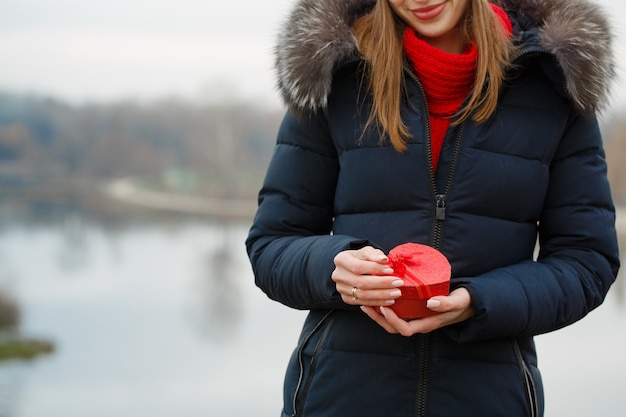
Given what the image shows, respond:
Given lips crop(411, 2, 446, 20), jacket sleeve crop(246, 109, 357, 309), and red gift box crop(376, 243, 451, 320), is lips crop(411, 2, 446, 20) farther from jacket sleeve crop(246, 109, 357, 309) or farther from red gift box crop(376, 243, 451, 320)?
red gift box crop(376, 243, 451, 320)

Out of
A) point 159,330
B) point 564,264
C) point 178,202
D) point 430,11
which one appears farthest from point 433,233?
point 178,202

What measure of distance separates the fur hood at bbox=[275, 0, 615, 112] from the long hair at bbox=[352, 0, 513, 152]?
0.12 ft

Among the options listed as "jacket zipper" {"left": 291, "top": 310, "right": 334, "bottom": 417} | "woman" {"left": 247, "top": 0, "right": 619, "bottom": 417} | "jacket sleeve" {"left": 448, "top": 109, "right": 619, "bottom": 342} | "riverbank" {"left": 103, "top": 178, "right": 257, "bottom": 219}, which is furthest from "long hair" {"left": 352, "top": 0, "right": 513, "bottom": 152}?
"riverbank" {"left": 103, "top": 178, "right": 257, "bottom": 219}

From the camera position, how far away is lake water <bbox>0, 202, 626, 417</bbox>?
17.4 feet

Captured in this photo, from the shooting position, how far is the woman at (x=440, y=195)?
2.68 feet

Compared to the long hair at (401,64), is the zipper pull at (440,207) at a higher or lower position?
lower

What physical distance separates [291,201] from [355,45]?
20 cm

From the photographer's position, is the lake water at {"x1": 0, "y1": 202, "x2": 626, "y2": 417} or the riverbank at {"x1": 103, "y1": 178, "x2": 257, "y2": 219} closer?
the lake water at {"x1": 0, "y1": 202, "x2": 626, "y2": 417}

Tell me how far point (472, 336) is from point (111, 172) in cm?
809

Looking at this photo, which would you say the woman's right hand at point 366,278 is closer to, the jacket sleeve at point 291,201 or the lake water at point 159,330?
the jacket sleeve at point 291,201

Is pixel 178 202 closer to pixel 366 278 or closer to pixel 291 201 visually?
pixel 291 201

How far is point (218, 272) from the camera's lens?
30.6ft

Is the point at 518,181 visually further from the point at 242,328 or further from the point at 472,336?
the point at 242,328

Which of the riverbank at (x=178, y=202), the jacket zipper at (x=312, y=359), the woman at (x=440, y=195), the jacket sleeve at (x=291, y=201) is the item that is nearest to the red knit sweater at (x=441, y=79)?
the woman at (x=440, y=195)
